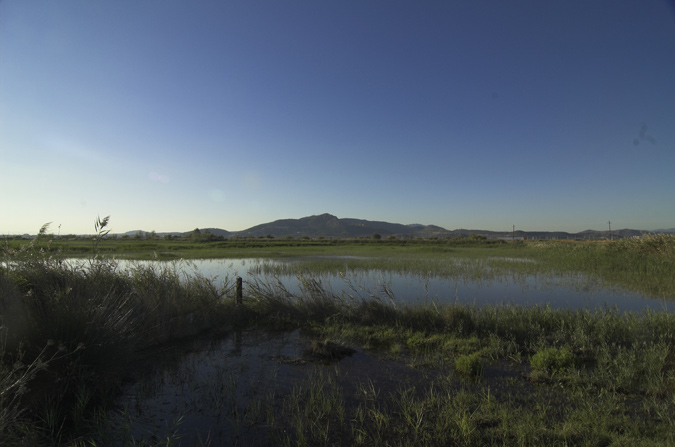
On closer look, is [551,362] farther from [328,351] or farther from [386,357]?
[328,351]

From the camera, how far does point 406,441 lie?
3.63 m

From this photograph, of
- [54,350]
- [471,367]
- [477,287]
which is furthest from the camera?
[477,287]

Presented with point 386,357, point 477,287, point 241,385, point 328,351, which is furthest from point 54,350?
point 477,287

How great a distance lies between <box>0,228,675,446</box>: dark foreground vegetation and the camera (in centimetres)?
372

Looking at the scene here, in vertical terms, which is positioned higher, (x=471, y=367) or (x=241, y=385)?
(x=471, y=367)

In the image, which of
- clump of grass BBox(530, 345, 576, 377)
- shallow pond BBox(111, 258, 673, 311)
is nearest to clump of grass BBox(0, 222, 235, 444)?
shallow pond BBox(111, 258, 673, 311)

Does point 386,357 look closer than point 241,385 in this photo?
No

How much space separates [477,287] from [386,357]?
9187 millimetres

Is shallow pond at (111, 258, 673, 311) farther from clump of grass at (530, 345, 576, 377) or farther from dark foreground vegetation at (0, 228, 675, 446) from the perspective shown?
clump of grass at (530, 345, 576, 377)

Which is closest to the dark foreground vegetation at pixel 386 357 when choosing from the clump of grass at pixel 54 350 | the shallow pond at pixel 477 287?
the clump of grass at pixel 54 350

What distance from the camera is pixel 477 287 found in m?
14.0

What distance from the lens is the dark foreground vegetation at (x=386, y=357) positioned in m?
3.72

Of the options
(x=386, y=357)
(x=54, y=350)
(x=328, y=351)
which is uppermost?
(x=54, y=350)

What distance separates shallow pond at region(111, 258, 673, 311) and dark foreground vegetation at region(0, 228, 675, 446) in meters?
1.52
